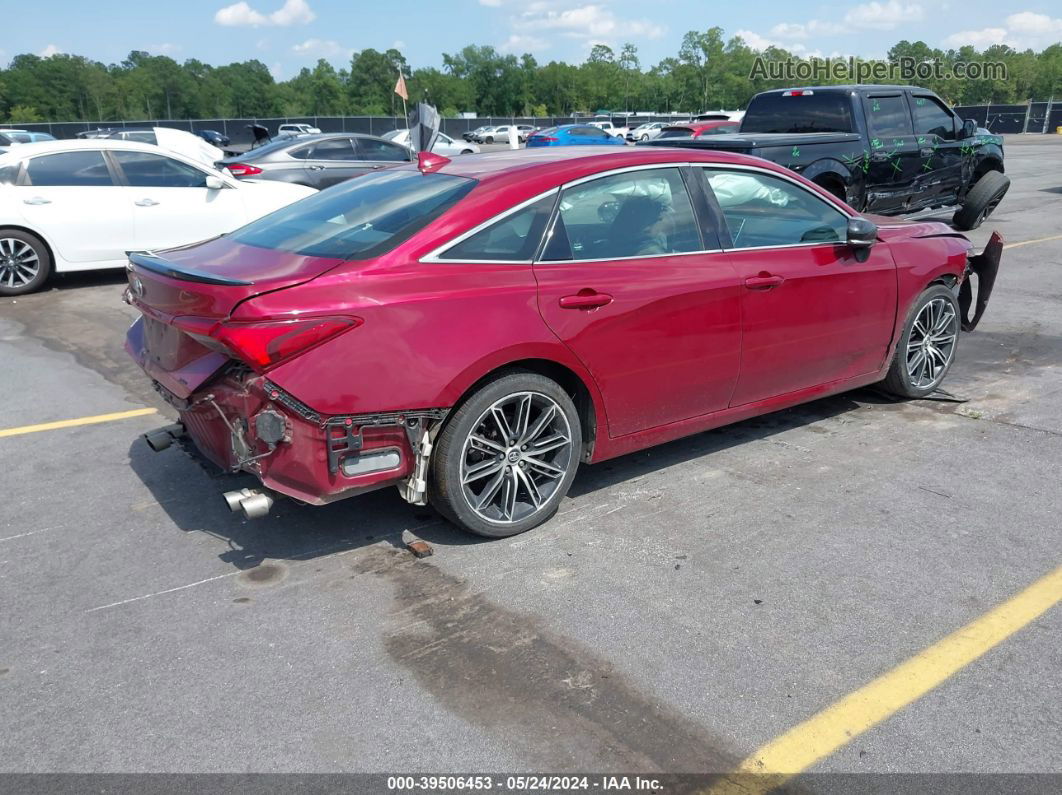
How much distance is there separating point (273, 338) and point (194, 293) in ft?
1.64

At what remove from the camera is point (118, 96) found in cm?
10119

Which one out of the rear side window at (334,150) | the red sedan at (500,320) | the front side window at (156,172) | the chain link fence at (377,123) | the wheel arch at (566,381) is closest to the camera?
the red sedan at (500,320)

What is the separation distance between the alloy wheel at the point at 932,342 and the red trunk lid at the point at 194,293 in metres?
3.91

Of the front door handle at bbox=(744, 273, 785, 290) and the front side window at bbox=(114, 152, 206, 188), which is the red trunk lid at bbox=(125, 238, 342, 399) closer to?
the front door handle at bbox=(744, 273, 785, 290)

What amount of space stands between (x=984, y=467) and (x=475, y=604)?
9.97ft

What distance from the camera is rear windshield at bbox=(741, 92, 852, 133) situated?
11.2m

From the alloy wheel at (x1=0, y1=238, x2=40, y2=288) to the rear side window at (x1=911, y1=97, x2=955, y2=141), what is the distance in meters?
10.6

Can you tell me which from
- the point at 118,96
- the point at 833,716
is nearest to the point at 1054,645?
the point at 833,716

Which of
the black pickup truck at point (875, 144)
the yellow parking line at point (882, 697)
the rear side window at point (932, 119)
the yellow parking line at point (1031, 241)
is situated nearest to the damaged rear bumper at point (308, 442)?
the yellow parking line at point (882, 697)

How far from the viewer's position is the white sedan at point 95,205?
9516 mm

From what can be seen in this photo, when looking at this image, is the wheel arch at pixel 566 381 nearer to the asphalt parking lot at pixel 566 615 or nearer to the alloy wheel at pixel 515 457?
the alloy wheel at pixel 515 457

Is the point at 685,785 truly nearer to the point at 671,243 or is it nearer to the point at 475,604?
the point at 475,604

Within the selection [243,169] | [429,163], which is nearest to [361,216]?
[429,163]

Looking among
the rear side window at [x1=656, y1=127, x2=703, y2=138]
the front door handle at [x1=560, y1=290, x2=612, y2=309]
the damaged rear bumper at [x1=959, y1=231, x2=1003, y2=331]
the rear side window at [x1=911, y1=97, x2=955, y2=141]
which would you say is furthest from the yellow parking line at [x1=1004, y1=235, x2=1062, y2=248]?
the front door handle at [x1=560, y1=290, x2=612, y2=309]
